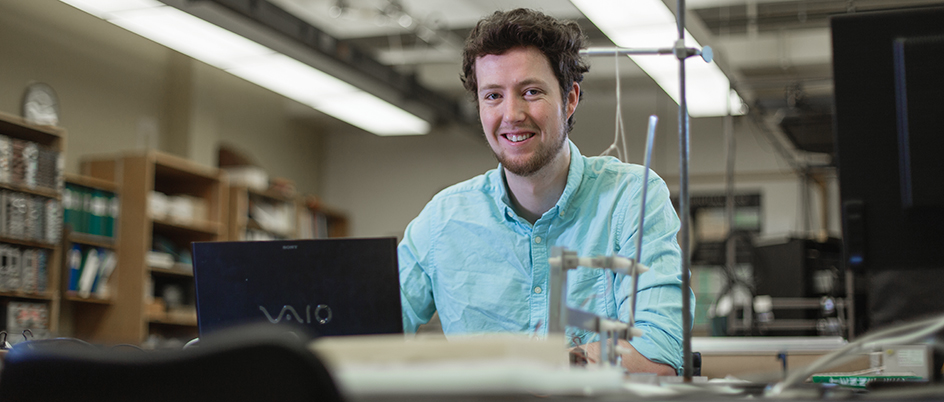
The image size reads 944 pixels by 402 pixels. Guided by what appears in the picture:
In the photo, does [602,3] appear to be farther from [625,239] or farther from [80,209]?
[80,209]

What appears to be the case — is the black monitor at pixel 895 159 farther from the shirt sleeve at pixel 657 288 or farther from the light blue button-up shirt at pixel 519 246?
the light blue button-up shirt at pixel 519 246

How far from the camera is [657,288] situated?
1404 millimetres

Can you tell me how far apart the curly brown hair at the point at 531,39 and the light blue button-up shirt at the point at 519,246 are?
0.17 metres

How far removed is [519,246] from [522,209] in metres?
0.12

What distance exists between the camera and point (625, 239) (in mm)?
1606

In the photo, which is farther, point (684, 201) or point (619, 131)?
point (619, 131)

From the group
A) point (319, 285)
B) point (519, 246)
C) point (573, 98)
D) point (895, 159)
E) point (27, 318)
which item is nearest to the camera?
point (895, 159)

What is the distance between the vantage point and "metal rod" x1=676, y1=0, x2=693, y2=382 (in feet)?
3.21

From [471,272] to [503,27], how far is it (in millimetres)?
501

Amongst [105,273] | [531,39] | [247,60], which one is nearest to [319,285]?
[531,39]

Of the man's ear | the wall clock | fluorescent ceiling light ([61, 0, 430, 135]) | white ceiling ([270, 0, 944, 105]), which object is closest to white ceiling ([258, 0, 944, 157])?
white ceiling ([270, 0, 944, 105])

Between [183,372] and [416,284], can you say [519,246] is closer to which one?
[416,284]

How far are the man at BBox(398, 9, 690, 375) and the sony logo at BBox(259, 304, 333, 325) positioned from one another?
0.47 meters

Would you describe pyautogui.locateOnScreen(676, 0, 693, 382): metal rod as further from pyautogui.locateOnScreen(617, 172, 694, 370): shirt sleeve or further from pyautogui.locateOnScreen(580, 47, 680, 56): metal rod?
pyautogui.locateOnScreen(617, 172, 694, 370): shirt sleeve
